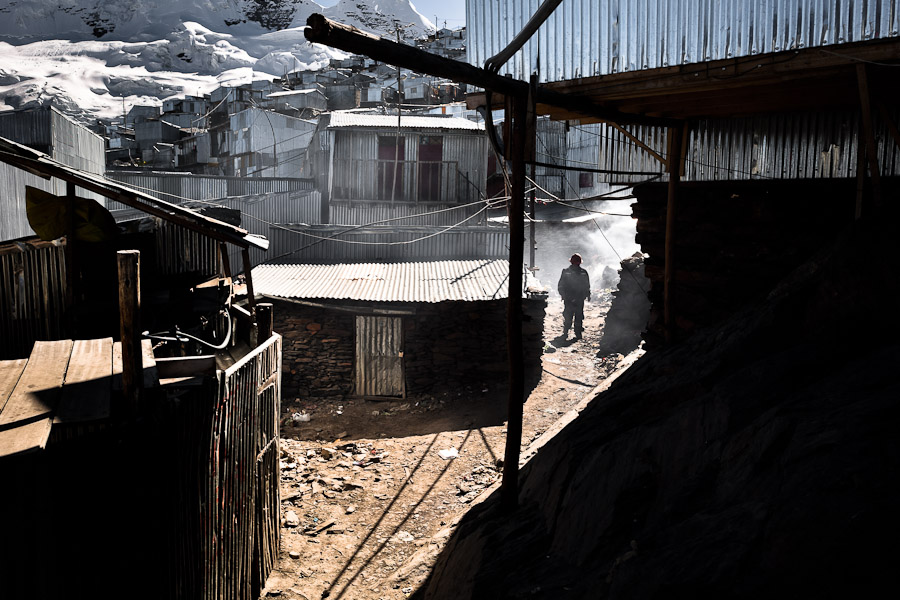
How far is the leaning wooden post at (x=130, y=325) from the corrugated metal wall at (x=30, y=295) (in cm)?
448

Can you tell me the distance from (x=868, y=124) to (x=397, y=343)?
1036cm

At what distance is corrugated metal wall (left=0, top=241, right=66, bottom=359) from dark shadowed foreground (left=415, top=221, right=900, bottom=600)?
214 inches

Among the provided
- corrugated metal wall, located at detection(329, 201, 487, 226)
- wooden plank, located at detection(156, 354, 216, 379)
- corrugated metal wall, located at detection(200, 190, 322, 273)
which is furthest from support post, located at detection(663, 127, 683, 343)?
corrugated metal wall, located at detection(200, 190, 322, 273)

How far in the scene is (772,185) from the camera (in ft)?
21.5

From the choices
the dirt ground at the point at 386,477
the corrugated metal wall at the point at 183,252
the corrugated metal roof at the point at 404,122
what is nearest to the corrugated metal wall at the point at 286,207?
the corrugated metal roof at the point at 404,122

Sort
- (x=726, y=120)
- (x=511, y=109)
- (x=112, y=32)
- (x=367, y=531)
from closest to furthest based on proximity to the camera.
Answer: (x=511, y=109) < (x=726, y=120) < (x=367, y=531) < (x=112, y=32)

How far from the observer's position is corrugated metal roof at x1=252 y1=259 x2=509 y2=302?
13250 mm

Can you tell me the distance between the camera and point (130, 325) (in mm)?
3520

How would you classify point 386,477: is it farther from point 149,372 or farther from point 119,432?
point 119,432

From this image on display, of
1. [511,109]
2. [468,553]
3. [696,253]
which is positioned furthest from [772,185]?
[468,553]

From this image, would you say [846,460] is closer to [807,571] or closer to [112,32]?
[807,571]

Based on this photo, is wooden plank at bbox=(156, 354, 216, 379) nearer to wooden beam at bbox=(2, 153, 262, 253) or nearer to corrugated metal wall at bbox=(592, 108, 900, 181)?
wooden beam at bbox=(2, 153, 262, 253)

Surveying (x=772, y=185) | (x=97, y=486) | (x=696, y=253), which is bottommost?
(x=97, y=486)

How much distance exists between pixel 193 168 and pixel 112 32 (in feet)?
249
